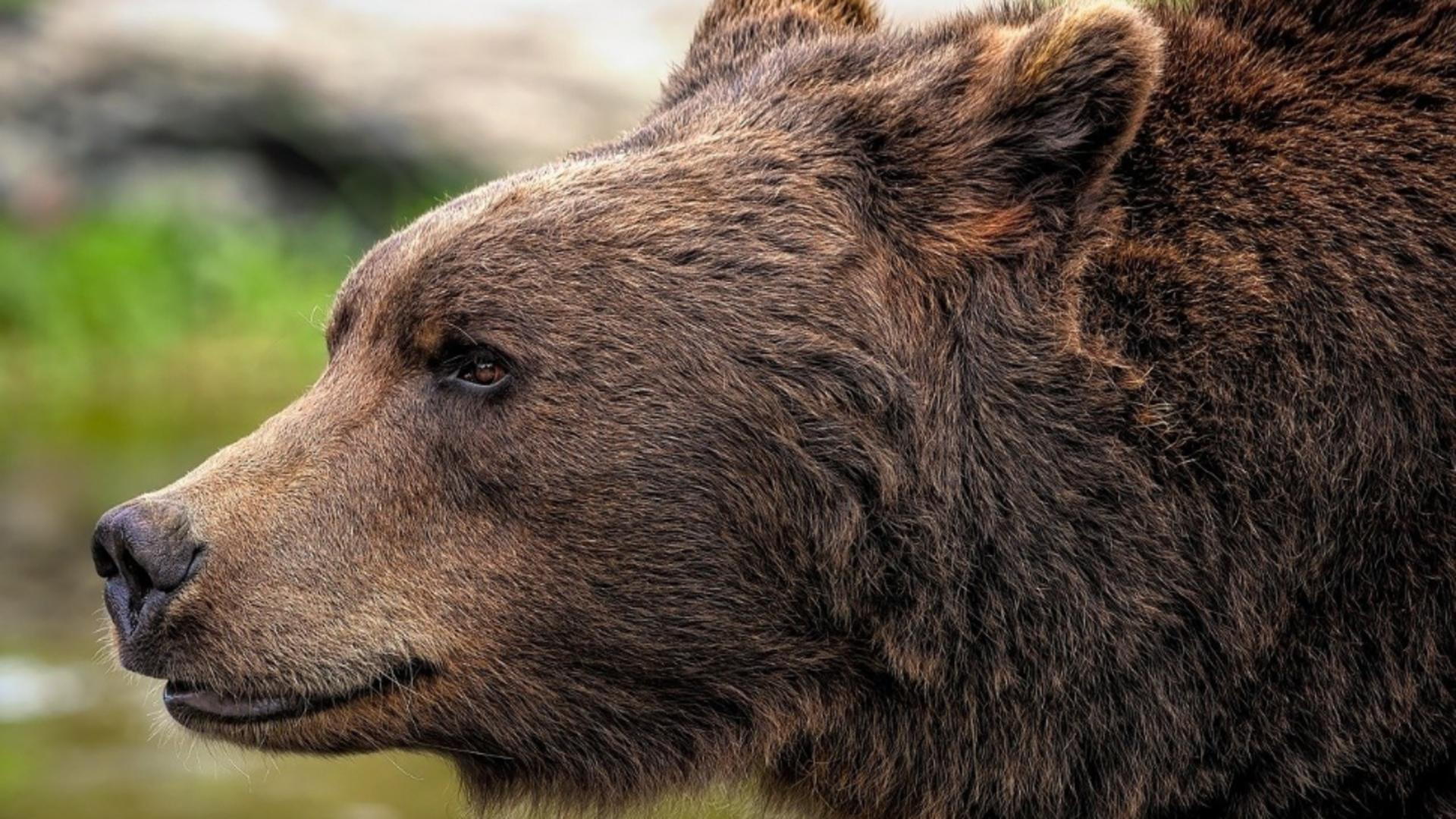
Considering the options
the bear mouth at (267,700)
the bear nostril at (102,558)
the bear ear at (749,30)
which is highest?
the bear ear at (749,30)

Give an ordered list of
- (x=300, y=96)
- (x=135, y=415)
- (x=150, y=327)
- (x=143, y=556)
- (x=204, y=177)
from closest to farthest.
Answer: (x=143, y=556)
(x=135, y=415)
(x=150, y=327)
(x=204, y=177)
(x=300, y=96)

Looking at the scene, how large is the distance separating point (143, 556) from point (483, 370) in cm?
81

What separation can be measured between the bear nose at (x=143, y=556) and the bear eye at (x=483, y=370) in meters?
0.67

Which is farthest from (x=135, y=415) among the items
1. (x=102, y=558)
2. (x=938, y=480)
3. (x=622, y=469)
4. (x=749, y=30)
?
(x=938, y=480)

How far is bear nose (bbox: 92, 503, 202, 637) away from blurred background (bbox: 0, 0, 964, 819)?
464 cm

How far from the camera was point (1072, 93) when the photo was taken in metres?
4.17

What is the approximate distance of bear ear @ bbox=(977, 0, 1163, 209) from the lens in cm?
411

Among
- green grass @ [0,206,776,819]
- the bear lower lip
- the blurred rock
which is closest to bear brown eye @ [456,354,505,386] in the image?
the bear lower lip

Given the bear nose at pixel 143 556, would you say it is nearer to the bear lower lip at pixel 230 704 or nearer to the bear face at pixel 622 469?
the bear face at pixel 622 469

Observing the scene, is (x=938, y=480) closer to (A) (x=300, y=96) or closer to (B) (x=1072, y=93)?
(B) (x=1072, y=93)

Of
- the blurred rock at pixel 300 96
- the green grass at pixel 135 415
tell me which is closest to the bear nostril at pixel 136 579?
the green grass at pixel 135 415

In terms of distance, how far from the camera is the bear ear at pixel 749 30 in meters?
4.91

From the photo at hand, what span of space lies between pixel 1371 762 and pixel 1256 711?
9.8 inches

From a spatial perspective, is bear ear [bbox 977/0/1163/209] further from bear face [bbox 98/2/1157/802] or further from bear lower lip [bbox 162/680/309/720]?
bear lower lip [bbox 162/680/309/720]
